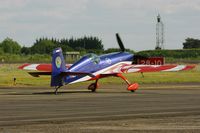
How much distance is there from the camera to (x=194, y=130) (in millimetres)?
16172

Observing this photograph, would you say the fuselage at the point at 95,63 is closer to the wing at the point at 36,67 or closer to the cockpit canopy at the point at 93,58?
the cockpit canopy at the point at 93,58

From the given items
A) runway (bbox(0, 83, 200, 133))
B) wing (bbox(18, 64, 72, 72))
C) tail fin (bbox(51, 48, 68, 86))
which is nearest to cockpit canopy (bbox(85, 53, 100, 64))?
tail fin (bbox(51, 48, 68, 86))

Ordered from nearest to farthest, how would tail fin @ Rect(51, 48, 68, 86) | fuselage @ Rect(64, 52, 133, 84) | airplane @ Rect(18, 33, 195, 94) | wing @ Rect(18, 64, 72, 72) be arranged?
tail fin @ Rect(51, 48, 68, 86) → airplane @ Rect(18, 33, 195, 94) → fuselage @ Rect(64, 52, 133, 84) → wing @ Rect(18, 64, 72, 72)

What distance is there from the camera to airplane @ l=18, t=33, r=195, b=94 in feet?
108

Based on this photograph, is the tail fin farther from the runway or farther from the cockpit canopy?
Result: the runway

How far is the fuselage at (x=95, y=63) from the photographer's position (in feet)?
111

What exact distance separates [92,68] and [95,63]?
1.40 feet

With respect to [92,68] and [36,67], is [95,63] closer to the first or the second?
[92,68]

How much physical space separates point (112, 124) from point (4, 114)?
4730 mm

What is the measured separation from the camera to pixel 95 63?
117ft

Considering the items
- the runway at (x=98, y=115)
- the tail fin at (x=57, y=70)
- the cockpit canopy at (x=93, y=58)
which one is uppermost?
the cockpit canopy at (x=93, y=58)

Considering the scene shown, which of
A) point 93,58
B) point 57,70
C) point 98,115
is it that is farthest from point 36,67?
point 98,115

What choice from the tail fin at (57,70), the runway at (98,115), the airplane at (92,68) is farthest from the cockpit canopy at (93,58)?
the runway at (98,115)

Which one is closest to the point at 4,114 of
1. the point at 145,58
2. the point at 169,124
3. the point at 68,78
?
the point at 169,124
